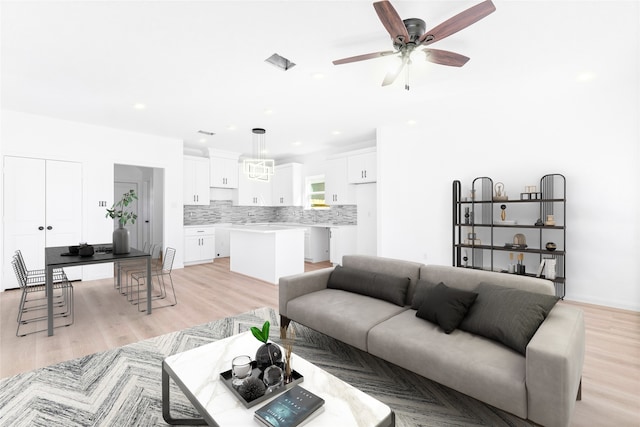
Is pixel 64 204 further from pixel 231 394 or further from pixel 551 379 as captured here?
pixel 551 379

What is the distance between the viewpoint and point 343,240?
22.6 feet

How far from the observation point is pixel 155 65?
3240mm

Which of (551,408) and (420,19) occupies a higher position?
(420,19)

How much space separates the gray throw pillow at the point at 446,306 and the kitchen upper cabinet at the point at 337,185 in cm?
463

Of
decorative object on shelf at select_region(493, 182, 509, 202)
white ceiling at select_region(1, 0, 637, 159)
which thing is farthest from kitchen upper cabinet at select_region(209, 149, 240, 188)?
decorative object on shelf at select_region(493, 182, 509, 202)

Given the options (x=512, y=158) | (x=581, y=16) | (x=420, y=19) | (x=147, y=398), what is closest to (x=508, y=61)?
(x=581, y=16)

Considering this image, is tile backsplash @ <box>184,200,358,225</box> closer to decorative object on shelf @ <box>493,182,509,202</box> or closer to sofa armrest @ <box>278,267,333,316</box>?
decorative object on shelf @ <box>493,182,509,202</box>

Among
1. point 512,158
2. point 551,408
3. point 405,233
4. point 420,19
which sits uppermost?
point 420,19

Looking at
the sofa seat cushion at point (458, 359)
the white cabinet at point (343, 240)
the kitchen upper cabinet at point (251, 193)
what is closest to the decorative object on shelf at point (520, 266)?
the sofa seat cushion at point (458, 359)

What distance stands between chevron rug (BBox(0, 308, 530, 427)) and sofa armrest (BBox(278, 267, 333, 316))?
1.39 ft

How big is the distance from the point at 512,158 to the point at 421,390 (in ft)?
12.3

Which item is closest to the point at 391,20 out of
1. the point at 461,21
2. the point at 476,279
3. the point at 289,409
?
the point at 461,21

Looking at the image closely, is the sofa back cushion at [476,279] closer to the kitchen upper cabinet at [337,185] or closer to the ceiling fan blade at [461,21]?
the ceiling fan blade at [461,21]

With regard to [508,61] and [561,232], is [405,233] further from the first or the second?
[508,61]
